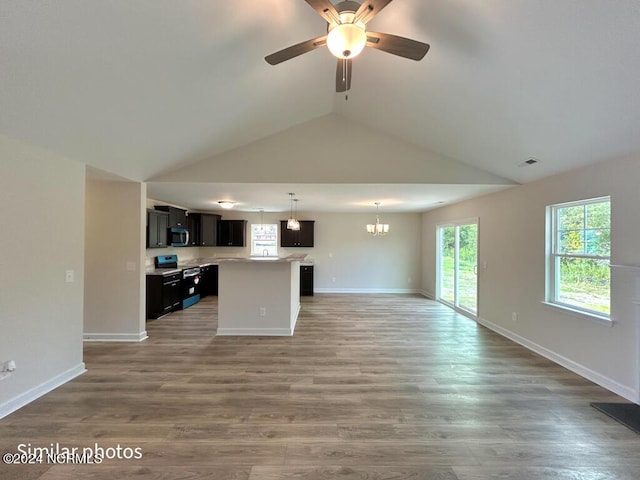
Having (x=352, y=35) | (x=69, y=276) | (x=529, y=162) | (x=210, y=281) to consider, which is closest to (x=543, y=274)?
(x=529, y=162)

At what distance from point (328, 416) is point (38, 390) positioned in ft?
8.81

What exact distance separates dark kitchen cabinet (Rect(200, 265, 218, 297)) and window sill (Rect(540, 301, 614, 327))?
706cm

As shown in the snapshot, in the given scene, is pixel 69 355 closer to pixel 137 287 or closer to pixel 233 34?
pixel 137 287

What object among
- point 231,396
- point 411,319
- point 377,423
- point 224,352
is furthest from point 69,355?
point 411,319

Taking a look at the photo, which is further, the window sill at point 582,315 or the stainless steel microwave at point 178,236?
the stainless steel microwave at point 178,236

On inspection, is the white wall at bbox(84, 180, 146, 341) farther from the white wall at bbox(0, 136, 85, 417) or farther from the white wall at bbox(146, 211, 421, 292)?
→ the white wall at bbox(146, 211, 421, 292)

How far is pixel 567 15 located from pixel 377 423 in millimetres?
3084

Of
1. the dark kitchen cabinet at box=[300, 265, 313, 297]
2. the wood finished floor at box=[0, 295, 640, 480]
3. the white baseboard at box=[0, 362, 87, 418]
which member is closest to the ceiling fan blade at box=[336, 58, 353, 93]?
the wood finished floor at box=[0, 295, 640, 480]

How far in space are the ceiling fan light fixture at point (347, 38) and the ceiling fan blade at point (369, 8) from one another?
0.04 metres

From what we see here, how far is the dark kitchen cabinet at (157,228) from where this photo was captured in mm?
5508

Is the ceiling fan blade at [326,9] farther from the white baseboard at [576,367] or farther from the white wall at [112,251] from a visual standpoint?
the white baseboard at [576,367]

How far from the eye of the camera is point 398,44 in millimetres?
1776

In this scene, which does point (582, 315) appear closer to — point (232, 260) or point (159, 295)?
point (232, 260)

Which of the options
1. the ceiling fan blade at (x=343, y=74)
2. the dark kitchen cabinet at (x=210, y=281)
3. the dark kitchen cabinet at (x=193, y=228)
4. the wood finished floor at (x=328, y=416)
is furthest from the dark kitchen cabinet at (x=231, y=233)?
the ceiling fan blade at (x=343, y=74)
